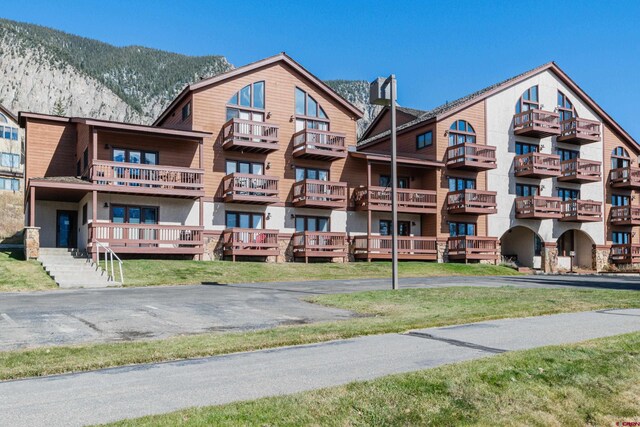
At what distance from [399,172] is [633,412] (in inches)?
1261

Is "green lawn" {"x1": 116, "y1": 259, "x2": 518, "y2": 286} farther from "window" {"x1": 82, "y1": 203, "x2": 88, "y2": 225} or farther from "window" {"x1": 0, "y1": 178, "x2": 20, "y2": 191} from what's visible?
"window" {"x1": 0, "y1": 178, "x2": 20, "y2": 191}

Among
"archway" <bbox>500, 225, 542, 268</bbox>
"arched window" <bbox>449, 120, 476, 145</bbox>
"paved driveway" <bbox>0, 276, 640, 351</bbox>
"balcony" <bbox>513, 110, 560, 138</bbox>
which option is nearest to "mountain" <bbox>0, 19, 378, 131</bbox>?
"balcony" <bbox>513, 110, 560, 138</bbox>

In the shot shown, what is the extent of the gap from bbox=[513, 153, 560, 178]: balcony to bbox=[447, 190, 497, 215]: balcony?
3845 millimetres

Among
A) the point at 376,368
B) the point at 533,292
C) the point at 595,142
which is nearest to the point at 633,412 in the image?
the point at 376,368

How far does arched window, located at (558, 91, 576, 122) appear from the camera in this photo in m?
42.7

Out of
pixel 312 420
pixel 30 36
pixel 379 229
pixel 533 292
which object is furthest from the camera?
pixel 30 36

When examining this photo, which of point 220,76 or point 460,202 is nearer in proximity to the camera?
point 220,76

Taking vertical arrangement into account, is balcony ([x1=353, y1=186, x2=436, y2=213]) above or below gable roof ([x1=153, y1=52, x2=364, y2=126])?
below

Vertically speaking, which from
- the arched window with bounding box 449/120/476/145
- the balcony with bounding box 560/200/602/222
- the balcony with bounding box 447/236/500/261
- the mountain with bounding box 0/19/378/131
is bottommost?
the balcony with bounding box 447/236/500/261

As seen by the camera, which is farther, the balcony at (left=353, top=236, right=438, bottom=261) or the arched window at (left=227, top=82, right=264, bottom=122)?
the balcony at (left=353, top=236, right=438, bottom=261)

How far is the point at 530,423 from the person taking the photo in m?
5.59

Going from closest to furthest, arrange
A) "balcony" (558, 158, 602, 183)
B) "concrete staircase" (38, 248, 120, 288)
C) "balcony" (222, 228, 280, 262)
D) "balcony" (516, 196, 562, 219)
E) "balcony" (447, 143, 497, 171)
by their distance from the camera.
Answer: "concrete staircase" (38, 248, 120, 288)
"balcony" (222, 228, 280, 262)
"balcony" (447, 143, 497, 171)
"balcony" (516, 196, 562, 219)
"balcony" (558, 158, 602, 183)

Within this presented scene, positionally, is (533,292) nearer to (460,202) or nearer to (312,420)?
(312,420)

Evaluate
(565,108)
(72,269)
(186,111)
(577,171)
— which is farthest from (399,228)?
(72,269)
